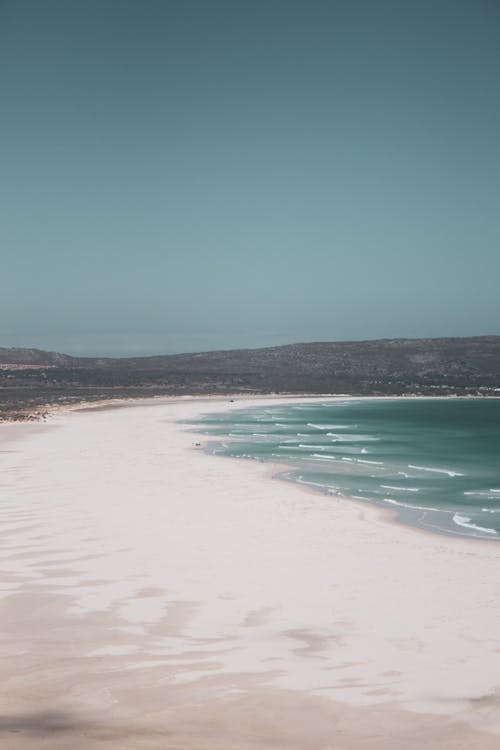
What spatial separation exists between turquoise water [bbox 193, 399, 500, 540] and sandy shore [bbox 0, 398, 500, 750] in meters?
2.59

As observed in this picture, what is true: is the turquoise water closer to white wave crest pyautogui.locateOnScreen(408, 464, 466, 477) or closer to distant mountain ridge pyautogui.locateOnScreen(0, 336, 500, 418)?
white wave crest pyautogui.locateOnScreen(408, 464, 466, 477)

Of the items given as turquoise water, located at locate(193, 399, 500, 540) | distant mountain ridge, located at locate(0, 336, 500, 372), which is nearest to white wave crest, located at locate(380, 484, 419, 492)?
turquoise water, located at locate(193, 399, 500, 540)

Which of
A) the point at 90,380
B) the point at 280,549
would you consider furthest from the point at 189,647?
the point at 90,380

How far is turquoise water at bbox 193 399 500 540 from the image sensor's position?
62.3 ft

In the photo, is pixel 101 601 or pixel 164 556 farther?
pixel 164 556

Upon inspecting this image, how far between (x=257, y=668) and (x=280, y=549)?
5.94 meters

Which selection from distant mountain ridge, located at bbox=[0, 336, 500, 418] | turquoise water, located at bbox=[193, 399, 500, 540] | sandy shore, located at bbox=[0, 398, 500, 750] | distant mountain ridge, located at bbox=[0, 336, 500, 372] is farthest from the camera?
distant mountain ridge, located at bbox=[0, 336, 500, 372]

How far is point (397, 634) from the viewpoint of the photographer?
8664 millimetres

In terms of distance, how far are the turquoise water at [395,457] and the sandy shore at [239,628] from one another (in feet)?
8.49

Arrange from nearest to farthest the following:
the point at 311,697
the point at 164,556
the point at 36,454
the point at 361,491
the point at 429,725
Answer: the point at 429,725 → the point at 311,697 → the point at 164,556 → the point at 361,491 → the point at 36,454

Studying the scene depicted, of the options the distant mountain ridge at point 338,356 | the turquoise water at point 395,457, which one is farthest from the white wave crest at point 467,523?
the distant mountain ridge at point 338,356

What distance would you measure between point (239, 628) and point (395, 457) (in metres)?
23.9

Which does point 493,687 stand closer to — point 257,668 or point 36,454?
point 257,668

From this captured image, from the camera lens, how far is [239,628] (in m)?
8.78
